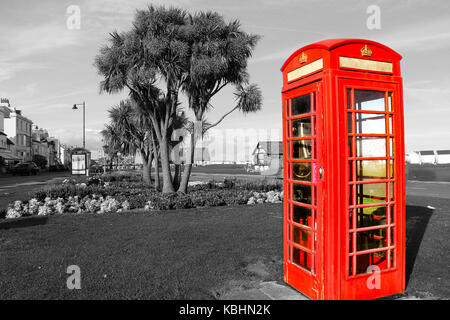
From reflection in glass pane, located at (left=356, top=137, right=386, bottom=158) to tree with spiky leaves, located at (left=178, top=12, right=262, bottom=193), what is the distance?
963 cm

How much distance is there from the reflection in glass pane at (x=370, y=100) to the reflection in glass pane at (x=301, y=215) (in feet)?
4.64

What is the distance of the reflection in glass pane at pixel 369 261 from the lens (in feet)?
13.7

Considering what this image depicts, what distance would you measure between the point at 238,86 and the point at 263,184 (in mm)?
4527

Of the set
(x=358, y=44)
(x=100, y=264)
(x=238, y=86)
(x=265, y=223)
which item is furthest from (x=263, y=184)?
(x=358, y=44)

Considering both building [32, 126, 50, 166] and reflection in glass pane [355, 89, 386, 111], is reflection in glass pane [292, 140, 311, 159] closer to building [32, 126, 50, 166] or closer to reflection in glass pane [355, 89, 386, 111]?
reflection in glass pane [355, 89, 386, 111]

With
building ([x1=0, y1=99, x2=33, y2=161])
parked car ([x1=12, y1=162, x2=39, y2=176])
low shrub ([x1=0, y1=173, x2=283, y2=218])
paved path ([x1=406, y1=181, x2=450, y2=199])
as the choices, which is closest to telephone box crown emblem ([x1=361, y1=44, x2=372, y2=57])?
low shrub ([x1=0, y1=173, x2=283, y2=218])

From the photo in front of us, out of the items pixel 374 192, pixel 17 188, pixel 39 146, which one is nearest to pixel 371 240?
pixel 374 192

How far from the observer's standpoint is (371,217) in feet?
14.4

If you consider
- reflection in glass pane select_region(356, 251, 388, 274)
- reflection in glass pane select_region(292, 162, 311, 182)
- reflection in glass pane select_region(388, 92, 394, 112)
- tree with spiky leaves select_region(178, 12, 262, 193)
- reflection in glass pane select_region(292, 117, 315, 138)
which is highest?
tree with spiky leaves select_region(178, 12, 262, 193)

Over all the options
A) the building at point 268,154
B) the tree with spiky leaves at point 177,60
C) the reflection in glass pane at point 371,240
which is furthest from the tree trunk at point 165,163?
the building at point 268,154

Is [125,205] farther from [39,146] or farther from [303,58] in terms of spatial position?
[39,146]

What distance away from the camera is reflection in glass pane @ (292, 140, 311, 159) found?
4.21 metres
